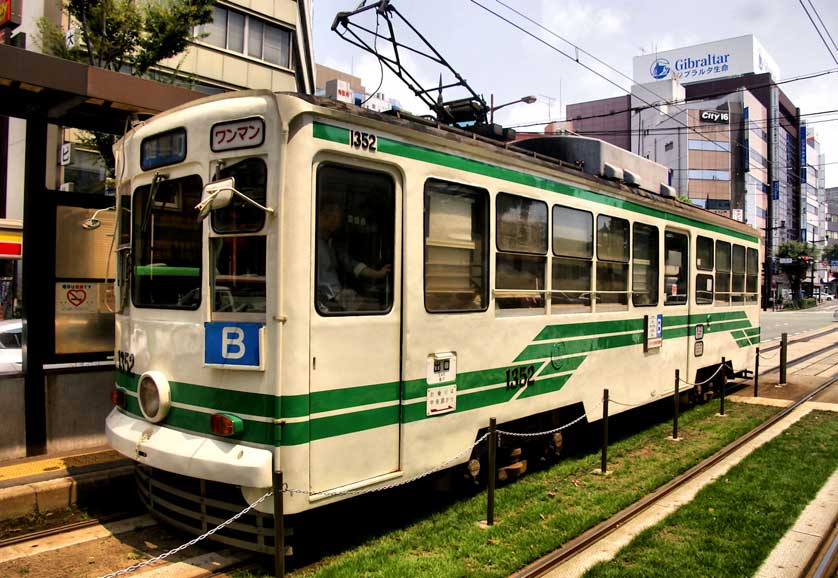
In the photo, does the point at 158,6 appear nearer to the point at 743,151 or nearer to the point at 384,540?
the point at 384,540

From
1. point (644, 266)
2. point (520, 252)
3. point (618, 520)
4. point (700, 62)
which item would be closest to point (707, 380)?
point (644, 266)

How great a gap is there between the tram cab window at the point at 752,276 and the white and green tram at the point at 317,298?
7.36 metres

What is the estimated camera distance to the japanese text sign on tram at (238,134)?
449 centimetres

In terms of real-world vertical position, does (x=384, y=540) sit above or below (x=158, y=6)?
below

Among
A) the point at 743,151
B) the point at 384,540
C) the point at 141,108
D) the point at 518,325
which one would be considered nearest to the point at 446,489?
the point at 384,540

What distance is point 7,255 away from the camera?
19547mm

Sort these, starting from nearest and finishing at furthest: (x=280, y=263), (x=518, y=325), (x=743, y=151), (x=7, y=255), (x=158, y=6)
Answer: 1. (x=280, y=263)
2. (x=518, y=325)
3. (x=158, y=6)
4. (x=7, y=255)
5. (x=743, y=151)

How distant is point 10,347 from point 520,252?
7.68m

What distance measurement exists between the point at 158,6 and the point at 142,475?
11.7 m

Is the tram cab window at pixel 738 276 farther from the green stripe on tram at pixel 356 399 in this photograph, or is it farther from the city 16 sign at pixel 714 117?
the city 16 sign at pixel 714 117

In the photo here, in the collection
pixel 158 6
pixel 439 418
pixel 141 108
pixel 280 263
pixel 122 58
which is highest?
pixel 158 6

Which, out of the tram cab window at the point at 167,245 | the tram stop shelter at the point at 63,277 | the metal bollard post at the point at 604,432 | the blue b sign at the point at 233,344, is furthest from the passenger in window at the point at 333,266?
the metal bollard post at the point at 604,432

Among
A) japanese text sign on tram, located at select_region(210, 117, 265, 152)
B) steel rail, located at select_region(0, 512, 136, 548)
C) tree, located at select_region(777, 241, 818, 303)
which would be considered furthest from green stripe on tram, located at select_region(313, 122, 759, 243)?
tree, located at select_region(777, 241, 818, 303)

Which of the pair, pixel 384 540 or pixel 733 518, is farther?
pixel 733 518
